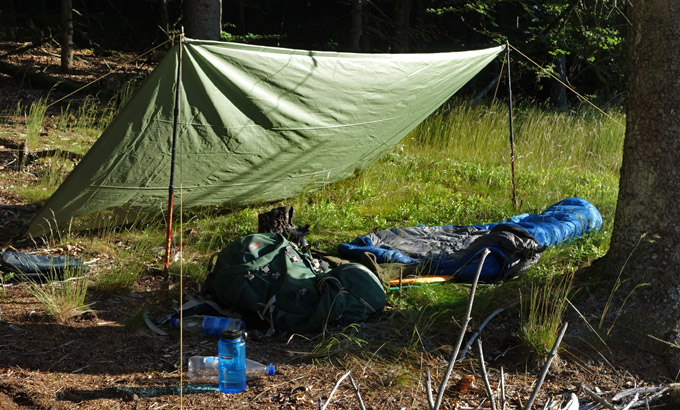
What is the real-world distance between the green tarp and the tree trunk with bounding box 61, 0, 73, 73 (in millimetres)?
5741

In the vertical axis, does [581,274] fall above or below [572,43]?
below

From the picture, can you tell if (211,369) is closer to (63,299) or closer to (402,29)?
(63,299)

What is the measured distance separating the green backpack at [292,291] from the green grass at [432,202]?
14 cm

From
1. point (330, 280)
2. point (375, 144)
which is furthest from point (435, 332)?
point (375, 144)

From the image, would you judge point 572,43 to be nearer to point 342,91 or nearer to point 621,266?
point 342,91

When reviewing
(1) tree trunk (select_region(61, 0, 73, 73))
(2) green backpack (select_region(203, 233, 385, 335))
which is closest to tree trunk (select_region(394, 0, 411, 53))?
(1) tree trunk (select_region(61, 0, 73, 73))

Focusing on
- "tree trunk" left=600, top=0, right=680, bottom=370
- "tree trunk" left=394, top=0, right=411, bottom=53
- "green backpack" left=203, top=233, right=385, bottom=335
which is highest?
"tree trunk" left=394, top=0, right=411, bottom=53

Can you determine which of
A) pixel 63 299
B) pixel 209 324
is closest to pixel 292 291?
pixel 209 324

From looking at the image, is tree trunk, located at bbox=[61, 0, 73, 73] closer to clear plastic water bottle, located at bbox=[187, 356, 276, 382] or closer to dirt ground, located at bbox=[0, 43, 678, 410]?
dirt ground, located at bbox=[0, 43, 678, 410]

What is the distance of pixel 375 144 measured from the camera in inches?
208

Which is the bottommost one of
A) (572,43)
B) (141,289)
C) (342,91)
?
(141,289)

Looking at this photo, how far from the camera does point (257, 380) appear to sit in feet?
9.04

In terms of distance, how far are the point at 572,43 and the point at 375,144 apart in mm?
4938

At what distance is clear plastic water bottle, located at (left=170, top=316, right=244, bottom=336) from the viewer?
3193mm
